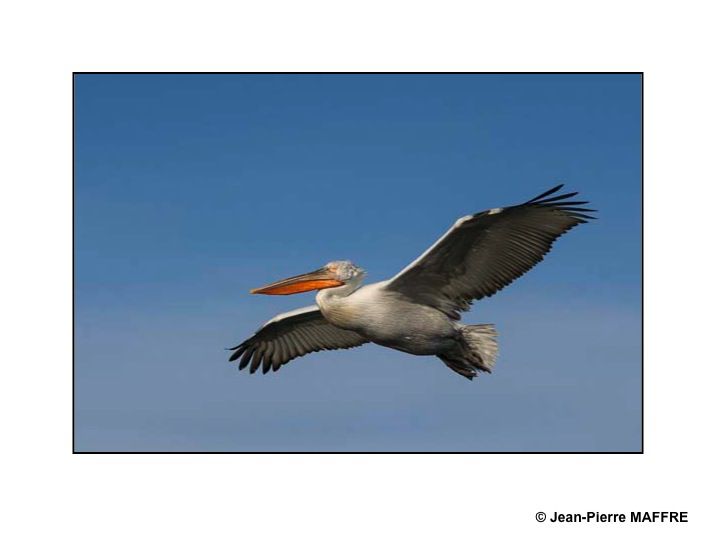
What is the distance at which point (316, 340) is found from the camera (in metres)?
9.78

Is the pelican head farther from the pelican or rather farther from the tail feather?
the tail feather

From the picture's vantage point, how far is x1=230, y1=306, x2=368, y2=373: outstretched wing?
31.6ft

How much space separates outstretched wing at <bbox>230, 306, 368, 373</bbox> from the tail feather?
1326 mm

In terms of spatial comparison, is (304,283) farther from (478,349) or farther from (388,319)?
(478,349)

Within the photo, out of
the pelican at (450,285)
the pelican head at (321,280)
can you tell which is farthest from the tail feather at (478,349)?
the pelican head at (321,280)

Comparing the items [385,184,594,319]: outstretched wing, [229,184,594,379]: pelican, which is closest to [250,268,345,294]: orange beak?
[229,184,594,379]: pelican

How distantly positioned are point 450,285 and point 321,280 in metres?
1.15

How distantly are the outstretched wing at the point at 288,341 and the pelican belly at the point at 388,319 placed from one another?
119 cm

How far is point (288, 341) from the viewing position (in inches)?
388

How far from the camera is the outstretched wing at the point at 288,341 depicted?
963 cm

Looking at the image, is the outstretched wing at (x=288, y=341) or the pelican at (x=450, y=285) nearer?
the pelican at (x=450, y=285)

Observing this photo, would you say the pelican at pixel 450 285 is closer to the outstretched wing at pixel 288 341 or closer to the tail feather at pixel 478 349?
the tail feather at pixel 478 349

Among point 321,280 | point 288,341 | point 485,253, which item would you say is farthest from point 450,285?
point 288,341
